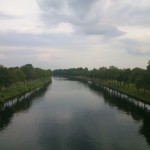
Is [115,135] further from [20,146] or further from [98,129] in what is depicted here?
[20,146]

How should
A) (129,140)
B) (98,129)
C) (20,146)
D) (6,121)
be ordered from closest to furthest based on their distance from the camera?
1. (20,146)
2. (129,140)
3. (98,129)
4. (6,121)

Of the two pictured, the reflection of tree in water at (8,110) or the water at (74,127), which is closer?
the water at (74,127)

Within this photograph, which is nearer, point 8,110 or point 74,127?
point 74,127

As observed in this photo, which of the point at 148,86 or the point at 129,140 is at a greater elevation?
the point at 148,86

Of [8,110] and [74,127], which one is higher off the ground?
[8,110]

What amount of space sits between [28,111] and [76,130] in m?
20.3

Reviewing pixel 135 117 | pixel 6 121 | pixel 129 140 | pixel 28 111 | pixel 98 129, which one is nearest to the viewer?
pixel 129 140

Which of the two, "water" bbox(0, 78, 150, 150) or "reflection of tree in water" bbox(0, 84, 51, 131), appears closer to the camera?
"water" bbox(0, 78, 150, 150)

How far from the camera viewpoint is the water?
3688 cm

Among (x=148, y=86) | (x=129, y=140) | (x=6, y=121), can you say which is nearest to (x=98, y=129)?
(x=129, y=140)

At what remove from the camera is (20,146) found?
118 ft

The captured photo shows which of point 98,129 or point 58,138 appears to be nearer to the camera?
point 58,138

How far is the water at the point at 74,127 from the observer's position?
121 ft

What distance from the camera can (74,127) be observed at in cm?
4612
